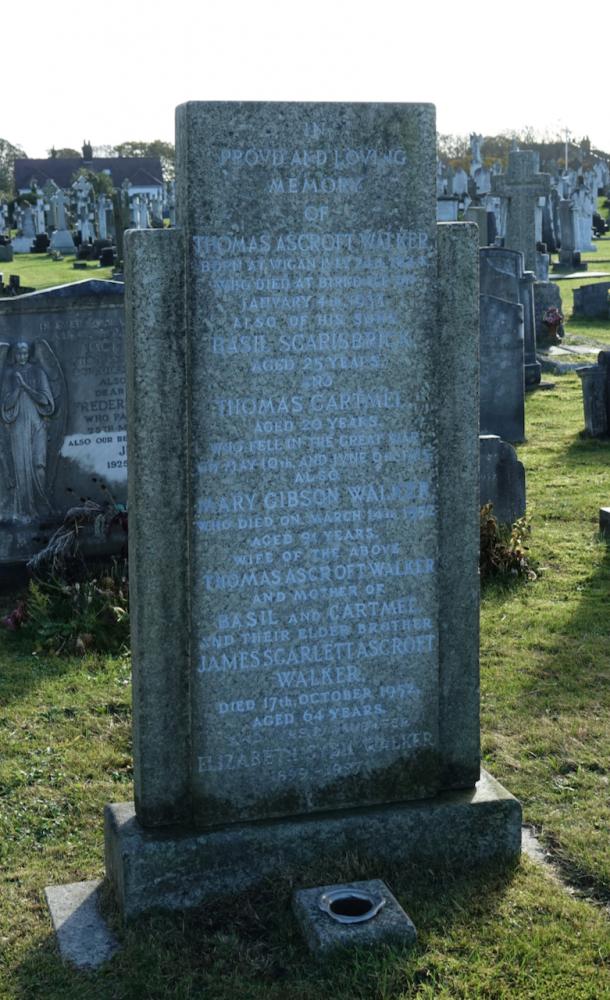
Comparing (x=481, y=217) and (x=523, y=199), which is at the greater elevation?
(x=523, y=199)

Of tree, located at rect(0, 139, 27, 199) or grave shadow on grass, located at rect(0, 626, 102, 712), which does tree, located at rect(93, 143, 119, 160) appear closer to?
tree, located at rect(0, 139, 27, 199)

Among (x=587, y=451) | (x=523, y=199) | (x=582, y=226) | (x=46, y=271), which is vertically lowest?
(x=587, y=451)

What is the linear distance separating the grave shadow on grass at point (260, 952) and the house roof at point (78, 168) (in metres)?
96.5

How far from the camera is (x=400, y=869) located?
449cm

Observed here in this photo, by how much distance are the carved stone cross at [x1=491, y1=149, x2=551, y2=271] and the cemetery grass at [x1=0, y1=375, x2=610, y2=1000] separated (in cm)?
1650

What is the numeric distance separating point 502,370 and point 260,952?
30.3ft

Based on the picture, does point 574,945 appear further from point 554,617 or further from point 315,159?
point 554,617

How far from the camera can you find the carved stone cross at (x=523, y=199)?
23.3 metres

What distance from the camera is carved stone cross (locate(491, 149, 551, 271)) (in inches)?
917

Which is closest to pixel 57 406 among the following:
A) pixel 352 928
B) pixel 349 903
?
pixel 349 903

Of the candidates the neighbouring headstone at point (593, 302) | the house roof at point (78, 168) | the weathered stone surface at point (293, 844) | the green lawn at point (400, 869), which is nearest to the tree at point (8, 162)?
the house roof at point (78, 168)

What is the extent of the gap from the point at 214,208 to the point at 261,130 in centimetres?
31

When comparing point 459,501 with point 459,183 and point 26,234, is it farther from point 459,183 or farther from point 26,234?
point 459,183

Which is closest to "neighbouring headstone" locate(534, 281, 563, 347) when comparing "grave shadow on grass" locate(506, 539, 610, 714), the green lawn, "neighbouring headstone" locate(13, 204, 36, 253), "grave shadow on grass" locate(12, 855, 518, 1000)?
"grave shadow on grass" locate(506, 539, 610, 714)
